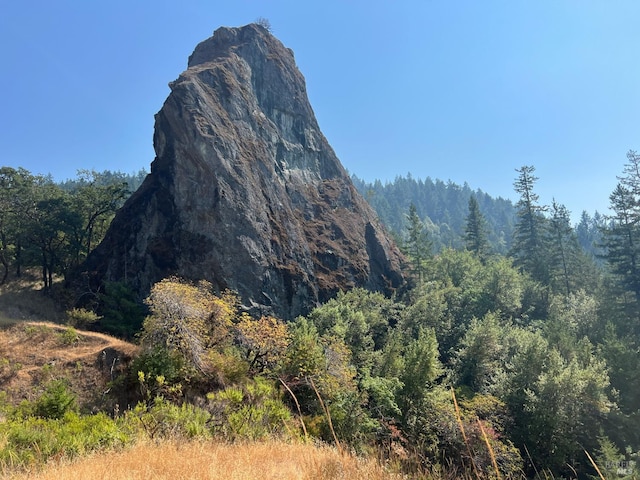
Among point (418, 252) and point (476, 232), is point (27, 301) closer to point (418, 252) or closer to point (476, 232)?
point (418, 252)

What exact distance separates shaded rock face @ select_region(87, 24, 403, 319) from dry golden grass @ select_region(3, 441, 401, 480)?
23833mm

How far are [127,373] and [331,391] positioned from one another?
28.2 ft

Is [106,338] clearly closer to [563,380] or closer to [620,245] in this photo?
[563,380]

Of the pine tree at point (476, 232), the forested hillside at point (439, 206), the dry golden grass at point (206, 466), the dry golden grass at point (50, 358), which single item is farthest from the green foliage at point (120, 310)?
the forested hillside at point (439, 206)

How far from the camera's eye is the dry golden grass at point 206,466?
154 inches

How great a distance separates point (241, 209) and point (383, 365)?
16238mm

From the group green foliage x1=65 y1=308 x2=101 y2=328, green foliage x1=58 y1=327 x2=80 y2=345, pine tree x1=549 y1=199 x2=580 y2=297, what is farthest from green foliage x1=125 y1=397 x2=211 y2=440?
pine tree x1=549 y1=199 x2=580 y2=297

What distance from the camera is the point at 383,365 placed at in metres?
23.2

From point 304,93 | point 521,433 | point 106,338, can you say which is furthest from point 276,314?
point 304,93

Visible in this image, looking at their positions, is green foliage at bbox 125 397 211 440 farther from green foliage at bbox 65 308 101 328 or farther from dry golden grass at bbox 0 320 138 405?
green foliage at bbox 65 308 101 328

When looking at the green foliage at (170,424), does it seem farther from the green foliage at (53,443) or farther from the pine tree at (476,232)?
the pine tree at (476,232)

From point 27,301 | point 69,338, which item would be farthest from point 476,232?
point 27,301

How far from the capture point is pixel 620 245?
36094 mm

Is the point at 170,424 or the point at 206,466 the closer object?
the point at 206,466
